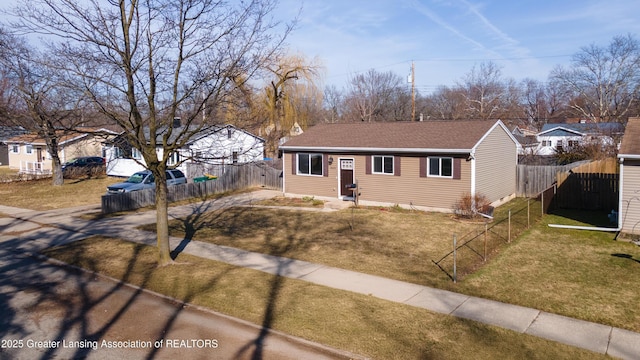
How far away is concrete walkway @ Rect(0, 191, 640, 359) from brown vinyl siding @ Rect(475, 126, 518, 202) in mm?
10852

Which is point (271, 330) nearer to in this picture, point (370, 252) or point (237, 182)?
point (370, 252)

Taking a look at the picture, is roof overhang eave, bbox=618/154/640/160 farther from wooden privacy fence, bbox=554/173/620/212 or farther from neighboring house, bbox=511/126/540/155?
neighboring house, bbox=511/126/540/155

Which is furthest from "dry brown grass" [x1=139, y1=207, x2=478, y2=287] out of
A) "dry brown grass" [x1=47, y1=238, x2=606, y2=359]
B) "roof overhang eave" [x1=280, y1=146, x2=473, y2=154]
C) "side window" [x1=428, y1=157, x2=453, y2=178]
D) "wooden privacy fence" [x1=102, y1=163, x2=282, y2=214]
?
"roof overhang eave" [x1=280, y1=146, x2=473, y2=154]

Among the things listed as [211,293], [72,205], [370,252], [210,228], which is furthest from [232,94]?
[72,205]

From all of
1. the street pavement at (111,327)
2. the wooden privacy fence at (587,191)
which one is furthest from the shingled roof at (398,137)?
the street pavement at (111,327)

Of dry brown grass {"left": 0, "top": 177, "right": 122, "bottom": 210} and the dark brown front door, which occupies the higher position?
the dark brown front door

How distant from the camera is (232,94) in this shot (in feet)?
39.2

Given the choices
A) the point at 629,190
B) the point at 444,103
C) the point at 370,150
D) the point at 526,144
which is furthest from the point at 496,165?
the point at 444,103

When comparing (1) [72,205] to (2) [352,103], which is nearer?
(1) [72,205]

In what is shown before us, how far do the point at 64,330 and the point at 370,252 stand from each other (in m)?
8.16

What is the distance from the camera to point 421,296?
9.94m

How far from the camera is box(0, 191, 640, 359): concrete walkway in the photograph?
781cm

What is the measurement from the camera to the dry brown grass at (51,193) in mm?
25359

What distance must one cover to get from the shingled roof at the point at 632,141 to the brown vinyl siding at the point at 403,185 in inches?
229
